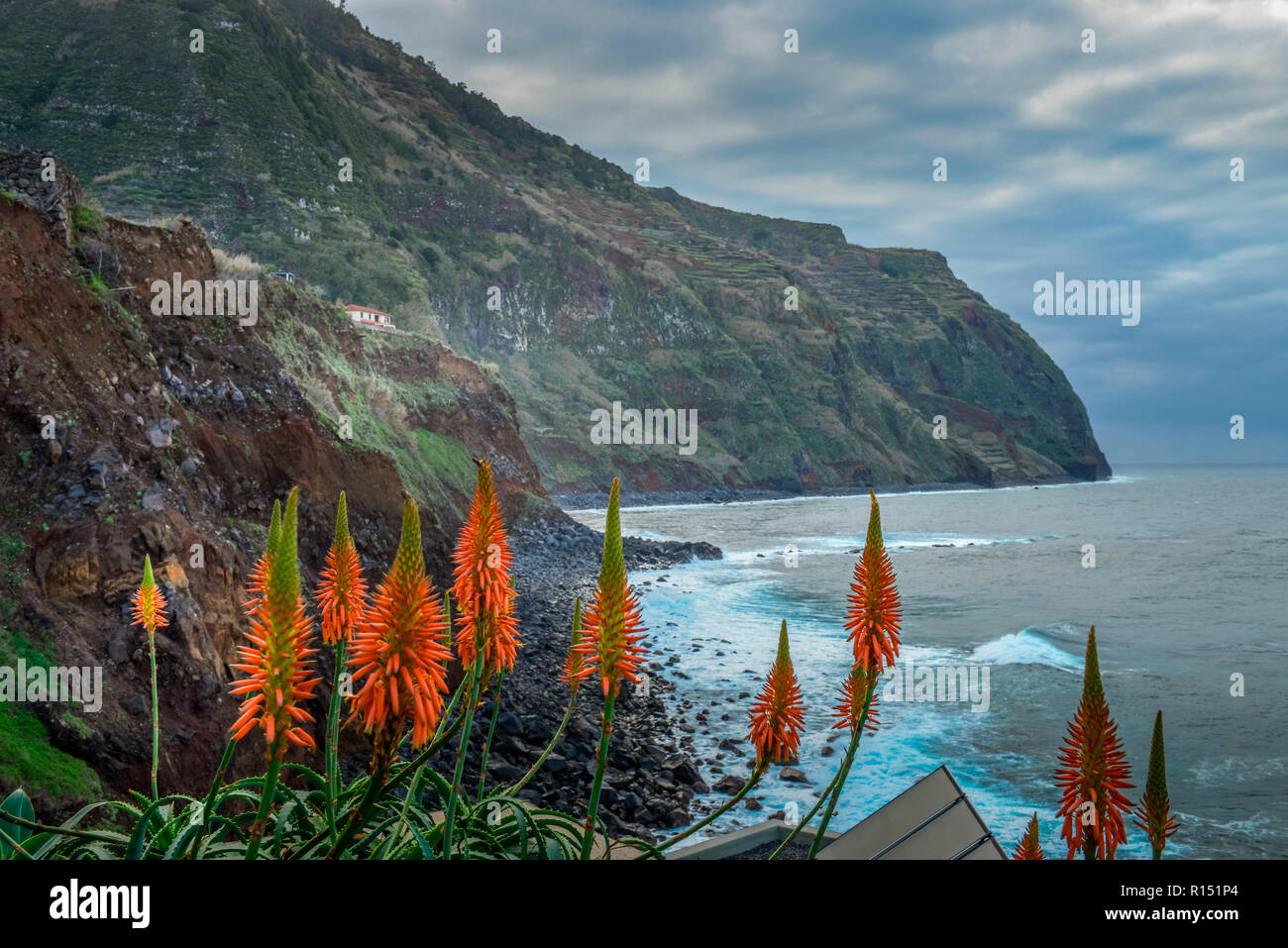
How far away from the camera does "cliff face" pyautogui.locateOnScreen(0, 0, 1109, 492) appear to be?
6575cm

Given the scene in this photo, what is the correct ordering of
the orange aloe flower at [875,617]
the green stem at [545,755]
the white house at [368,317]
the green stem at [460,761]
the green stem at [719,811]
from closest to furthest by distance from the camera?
1. the green stem at [719,811]
2. the green stem at [460,761]
3. the green stem at [545,755]
4. the orange aloe flower at [875,617]
5. the white house at [368,317]

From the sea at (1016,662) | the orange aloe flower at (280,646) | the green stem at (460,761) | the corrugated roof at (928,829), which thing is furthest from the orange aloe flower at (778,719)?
the sea at (1016,662)

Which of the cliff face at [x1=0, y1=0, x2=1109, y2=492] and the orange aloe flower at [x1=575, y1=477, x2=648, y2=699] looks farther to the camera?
the cliff face at [x1=0, y1=0, x2=1109, y2=492]

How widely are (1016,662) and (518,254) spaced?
102m

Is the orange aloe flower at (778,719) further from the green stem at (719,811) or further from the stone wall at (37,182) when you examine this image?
the stone wall at (37,182)

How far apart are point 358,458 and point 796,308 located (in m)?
139

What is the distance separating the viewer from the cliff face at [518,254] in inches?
2589

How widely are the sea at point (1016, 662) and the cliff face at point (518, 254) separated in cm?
2713

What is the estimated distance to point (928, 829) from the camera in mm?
2322

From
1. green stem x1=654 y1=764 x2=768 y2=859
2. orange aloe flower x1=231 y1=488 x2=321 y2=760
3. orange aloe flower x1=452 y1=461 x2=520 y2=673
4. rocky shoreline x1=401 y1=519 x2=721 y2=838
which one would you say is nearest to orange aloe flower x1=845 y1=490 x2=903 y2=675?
green stem x1=654 y1=764 x2=768 y2=859

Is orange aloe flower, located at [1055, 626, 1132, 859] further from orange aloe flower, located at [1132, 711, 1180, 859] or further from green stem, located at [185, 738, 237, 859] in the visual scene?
green stem, located at [185, 738, 237, 859]

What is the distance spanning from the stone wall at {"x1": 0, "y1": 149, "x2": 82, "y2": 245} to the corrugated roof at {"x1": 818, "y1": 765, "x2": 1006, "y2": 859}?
44.2 feet
